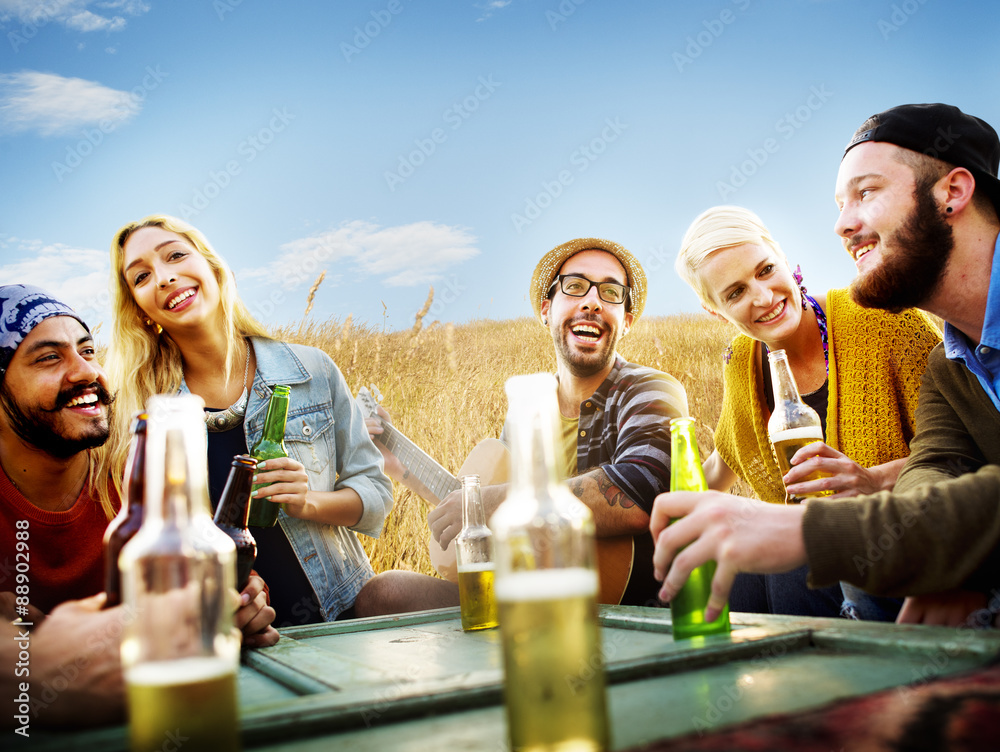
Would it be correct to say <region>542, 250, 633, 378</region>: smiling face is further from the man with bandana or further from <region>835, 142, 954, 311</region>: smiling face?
the man with bandana

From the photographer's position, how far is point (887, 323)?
2502 millimetres

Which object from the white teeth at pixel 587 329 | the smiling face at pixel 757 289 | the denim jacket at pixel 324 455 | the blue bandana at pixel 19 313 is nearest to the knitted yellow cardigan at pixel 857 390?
the smiling face at pixel 757 289

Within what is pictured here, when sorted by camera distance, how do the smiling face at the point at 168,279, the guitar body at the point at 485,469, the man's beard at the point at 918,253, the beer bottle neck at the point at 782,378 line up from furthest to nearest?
the guitar body at the point at 485,469 < the smiling face at the point at 168,279 < the man's beard at the point at 918,253 < the beer bottle neck at the point at 782,378

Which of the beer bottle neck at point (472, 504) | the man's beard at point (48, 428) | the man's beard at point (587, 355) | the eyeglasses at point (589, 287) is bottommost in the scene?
the beer bottle neck at point (472, 504)

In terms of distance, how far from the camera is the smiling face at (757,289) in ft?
8.53

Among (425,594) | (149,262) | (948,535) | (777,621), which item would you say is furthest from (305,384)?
(948,535)

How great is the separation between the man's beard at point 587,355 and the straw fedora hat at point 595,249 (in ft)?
0.86

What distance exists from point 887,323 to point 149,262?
2692 mm

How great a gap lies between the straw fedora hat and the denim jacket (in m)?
1.02

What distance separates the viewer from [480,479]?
2.82 metres

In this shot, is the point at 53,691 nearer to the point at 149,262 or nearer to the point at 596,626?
the point at 596,626

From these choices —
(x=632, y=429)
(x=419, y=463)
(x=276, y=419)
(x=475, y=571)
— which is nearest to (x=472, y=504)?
(x=475, y=571)

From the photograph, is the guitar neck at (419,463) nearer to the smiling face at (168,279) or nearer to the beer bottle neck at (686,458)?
the smiling face at (168,279)

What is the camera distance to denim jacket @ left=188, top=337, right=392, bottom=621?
8.93 ft
